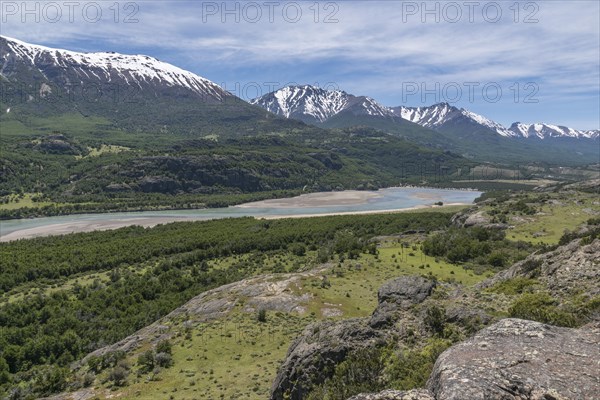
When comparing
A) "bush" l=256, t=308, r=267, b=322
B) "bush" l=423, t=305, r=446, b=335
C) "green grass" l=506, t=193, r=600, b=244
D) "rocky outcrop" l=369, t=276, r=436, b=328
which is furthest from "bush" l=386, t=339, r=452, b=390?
"green grass" l=506, t=193, r=600, b=244

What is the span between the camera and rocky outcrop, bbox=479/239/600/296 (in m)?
21.6

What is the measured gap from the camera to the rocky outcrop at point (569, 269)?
2157 cm

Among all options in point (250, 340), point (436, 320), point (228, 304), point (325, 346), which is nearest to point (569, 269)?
point (436, 320)

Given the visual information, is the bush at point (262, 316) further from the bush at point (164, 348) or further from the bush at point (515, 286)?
the bush at point (515, 286)

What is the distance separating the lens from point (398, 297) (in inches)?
1018

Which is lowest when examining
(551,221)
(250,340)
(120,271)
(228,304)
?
(120,271)

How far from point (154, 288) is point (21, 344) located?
71.5 ft

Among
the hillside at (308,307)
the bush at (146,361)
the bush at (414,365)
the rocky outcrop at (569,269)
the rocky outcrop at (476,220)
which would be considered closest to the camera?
the bush at (414,365)

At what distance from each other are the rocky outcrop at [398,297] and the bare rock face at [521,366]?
10142 mm

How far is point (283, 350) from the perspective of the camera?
119ft

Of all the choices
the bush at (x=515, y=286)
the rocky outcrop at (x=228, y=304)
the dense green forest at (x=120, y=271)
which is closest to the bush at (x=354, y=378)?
the bush at (x=515, y=286)

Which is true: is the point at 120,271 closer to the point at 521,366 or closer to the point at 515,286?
the point at 515,286

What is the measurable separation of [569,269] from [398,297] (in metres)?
10.1

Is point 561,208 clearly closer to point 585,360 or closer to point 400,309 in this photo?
point 400,309
